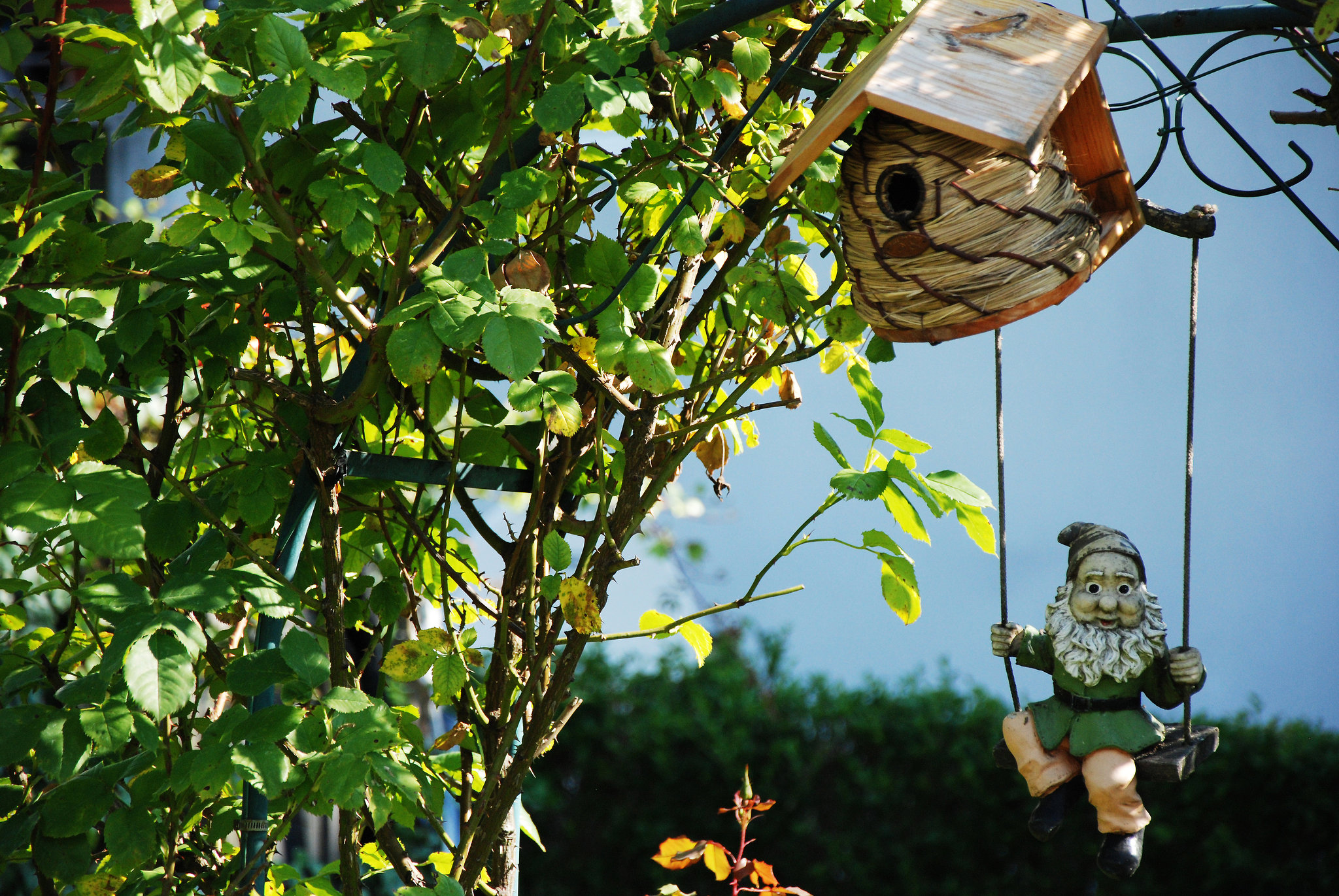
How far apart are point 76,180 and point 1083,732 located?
148cm

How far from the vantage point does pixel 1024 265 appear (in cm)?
118

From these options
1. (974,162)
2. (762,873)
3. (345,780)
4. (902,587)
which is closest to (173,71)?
(345,780)

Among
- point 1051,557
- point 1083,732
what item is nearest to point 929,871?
point 1051,557

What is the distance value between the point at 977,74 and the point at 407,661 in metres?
0.96

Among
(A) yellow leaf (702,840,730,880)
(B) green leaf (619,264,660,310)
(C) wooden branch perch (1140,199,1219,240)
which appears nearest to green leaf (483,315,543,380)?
(B) green leaf (619,264,660,310)

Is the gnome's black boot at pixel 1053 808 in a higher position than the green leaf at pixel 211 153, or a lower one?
lower

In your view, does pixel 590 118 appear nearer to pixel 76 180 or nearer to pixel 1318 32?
pixel 76 180

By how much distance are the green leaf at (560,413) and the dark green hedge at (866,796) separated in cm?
286

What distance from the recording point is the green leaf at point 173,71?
960 millimetres

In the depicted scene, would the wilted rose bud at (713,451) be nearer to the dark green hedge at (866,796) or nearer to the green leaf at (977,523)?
the green leaf at (977,523)

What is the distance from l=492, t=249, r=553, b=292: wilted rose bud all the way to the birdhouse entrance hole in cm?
42

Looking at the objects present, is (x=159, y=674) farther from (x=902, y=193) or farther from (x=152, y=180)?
(x=902, y=193)

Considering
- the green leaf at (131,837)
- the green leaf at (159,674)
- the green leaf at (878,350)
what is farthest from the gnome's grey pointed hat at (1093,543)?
the green leaf at (131,837)

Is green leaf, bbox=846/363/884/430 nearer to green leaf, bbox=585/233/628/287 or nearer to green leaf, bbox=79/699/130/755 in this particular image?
green leaf, bbox=585/233/628/287
